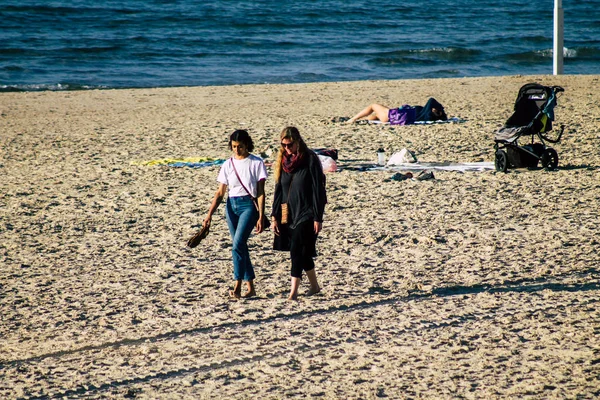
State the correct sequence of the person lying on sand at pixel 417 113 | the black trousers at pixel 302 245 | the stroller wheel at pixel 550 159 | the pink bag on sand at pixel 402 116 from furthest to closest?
the person lying on sand at pixel 417 113, the pink bag on sand at pixel 402 116, the stroller wheel at pixel 550 159, the black trousers at pixel 302 245

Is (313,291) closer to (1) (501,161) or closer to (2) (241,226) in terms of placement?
(2) (241,226)

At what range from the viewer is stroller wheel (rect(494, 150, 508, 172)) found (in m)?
9.74

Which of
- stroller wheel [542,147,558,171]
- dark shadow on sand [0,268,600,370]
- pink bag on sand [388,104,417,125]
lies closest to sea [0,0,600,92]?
pink bag on sand [388,104,417,125]

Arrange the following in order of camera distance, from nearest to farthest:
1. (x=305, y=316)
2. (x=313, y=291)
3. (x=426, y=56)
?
(x=305, y=316) → (x=313, y=291) → (x=426, y=56)

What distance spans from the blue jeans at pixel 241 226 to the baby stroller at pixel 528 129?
4.93 meters

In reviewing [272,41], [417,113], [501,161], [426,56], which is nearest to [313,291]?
[501,161]

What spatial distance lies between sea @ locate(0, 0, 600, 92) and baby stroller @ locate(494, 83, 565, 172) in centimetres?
1511

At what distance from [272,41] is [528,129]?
2478 cm

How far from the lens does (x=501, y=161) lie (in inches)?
386

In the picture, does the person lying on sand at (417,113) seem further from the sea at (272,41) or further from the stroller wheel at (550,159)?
the sea at (272,41)

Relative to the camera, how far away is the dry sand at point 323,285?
450cm

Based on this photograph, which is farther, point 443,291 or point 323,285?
point 323,285

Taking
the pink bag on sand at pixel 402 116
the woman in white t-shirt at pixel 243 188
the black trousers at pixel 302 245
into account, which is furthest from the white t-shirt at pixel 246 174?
the pink bag on sand at pixel 402 116

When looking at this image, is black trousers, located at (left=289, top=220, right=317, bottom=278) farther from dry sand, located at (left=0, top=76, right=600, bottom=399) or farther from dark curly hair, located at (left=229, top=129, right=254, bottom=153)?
dark curly hair, located at (left=229, top=129, right=254, bottom=153)
